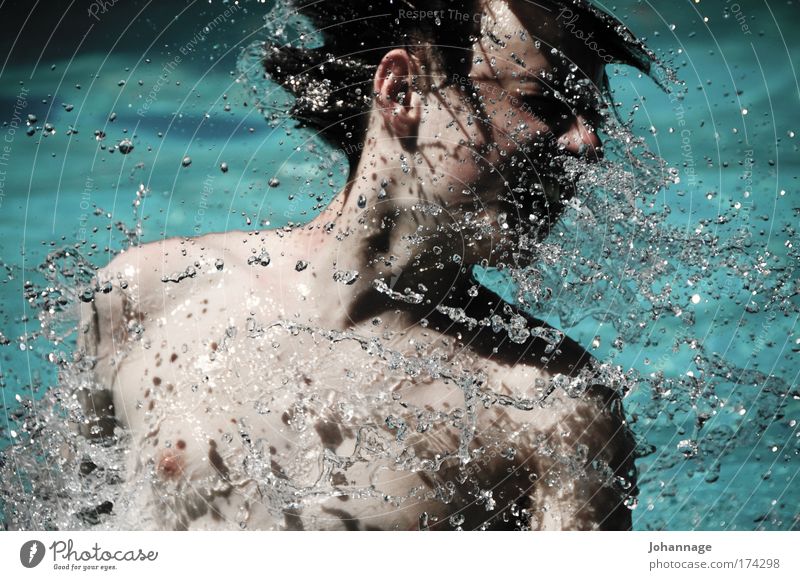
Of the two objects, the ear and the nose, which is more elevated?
the ear

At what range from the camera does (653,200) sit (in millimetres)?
1083

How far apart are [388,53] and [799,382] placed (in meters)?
0.81

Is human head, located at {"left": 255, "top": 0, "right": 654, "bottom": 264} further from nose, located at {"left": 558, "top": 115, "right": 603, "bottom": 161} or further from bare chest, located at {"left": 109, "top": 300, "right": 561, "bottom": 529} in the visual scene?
bare chest, located at {"left": 109, "top": 300, "right": 561, "bottom": 529}

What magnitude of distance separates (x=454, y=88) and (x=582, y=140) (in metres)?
0.20

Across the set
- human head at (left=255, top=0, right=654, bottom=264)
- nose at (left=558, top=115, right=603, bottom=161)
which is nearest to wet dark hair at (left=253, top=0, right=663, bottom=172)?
human head at (left=255, top=0, right=654, bottom=264)

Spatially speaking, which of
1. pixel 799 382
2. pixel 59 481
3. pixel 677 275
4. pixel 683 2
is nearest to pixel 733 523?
pixel 799 382

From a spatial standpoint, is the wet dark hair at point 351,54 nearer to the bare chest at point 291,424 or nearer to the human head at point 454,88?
the human head at point 454,88

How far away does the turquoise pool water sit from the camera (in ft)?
3.37

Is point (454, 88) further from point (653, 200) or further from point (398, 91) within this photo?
point (653, 200)

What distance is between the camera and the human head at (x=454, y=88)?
100 centimetres
